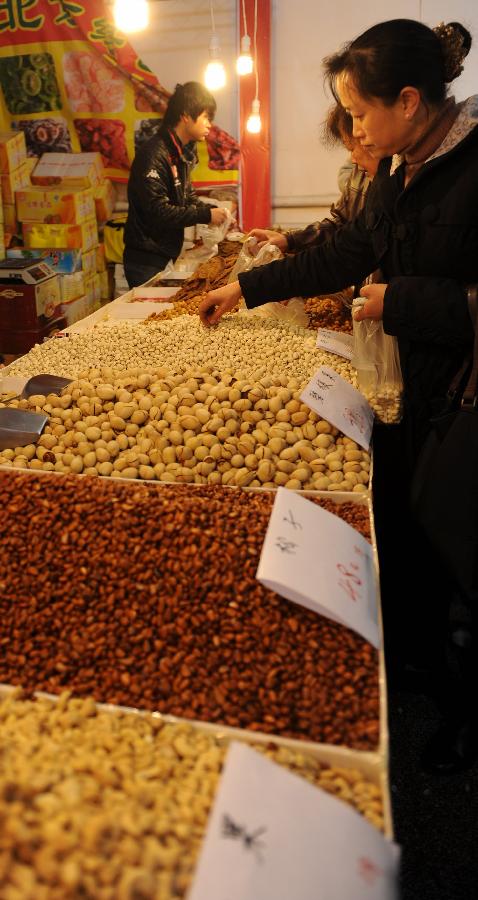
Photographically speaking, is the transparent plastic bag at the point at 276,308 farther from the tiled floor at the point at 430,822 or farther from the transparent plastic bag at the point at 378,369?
the tiled floor at the point at 430,822

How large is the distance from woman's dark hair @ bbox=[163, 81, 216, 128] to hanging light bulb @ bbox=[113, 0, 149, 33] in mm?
1045

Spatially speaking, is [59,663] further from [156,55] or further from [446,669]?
[156,55]

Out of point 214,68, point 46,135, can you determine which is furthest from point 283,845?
point 46,135

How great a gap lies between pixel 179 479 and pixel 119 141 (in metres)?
4.42

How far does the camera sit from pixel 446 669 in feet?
6.56

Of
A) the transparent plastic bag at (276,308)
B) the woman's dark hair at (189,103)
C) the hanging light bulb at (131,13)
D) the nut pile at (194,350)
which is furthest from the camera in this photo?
the woman's dark hair at (189,103)

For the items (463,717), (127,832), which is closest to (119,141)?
(463,717)

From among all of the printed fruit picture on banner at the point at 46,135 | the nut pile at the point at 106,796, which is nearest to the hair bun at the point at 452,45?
the nut pile at the point at 106,796

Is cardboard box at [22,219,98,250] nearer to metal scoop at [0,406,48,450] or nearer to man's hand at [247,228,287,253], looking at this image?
man's hand at [247,228,287,253]

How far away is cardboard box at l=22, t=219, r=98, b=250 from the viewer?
185 inches

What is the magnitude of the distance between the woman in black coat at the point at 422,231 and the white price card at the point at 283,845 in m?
1.03

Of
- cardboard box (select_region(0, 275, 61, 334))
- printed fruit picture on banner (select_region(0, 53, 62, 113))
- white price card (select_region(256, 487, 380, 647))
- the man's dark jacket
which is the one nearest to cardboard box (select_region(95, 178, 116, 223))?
printed fruit picture on banner (select_region(0, 53, 62, 113))

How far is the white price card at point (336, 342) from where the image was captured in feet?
7.13

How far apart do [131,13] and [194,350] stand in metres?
1.76
